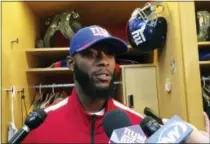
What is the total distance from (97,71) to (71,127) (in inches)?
8.8

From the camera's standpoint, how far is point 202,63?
1891 mm

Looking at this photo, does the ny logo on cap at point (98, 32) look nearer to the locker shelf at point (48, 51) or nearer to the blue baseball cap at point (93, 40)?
the blue baseball cap at point (93, 40)

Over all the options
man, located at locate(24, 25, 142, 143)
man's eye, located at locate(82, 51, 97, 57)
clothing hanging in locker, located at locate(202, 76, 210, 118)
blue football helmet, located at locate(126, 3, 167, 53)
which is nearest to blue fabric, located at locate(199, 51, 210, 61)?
clothing hanging in locker, located at locate(202, 76, 210, 118)

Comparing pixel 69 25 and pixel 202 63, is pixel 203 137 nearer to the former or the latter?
pixel 202 63

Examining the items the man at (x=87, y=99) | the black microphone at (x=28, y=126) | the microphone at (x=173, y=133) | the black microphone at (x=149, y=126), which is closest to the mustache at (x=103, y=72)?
the man at (x=87, y=99)

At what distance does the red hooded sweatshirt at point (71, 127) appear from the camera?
1.27 metres

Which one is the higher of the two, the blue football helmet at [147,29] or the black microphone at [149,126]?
the blue football helmet at [147,29]

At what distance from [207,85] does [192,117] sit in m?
0.35

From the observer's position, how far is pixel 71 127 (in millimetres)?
1302

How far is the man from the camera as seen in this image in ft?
4.21

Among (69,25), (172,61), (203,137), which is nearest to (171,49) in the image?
(172,61)

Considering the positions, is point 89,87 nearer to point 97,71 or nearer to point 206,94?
point 97,71

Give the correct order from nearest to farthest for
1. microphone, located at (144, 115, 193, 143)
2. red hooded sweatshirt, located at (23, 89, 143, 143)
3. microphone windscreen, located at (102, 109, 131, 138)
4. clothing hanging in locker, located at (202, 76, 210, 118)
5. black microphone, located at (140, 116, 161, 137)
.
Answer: microphone, located at (144, 115, 193, 143), black microphone, located at (140, 116, 161, 137), microphone windscreen, located at (102, 109, 131, 138), red hooded sweatshirt, located at (23, 89, 143, 143), clothing hanging in locker, located at (202, 76, 210, 118)

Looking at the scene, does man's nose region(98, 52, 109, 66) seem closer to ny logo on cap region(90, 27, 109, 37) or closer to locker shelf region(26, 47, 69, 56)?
ny logo on cap region(90, 27, 109, 37)
